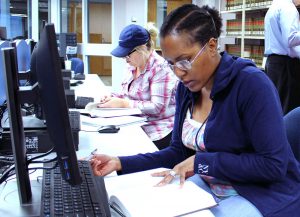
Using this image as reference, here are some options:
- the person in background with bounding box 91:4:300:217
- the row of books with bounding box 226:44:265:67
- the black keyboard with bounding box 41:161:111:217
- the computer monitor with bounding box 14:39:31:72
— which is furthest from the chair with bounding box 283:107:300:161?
the row of books with bounding box 226:44:265:67

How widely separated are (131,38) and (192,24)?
114cm

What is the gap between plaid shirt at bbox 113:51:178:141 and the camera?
2.24 m

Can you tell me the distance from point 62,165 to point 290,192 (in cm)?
69

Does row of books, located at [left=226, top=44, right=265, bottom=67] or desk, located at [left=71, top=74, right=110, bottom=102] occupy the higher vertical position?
row of books, located at [left=226, top=44, right=265, bottom=67]

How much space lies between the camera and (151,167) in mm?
1391

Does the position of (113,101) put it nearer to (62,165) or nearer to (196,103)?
(196,103)

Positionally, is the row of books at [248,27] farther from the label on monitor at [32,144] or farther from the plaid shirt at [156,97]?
the label on monitor at [32,144]

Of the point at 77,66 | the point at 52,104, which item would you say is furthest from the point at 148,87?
the point at 77,66

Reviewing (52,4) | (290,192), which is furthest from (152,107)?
(52,4)

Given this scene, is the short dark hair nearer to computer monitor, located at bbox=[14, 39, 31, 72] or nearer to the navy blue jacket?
the navy blue jacket

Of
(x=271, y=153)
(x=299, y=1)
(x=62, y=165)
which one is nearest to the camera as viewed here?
(x=62, y=165)

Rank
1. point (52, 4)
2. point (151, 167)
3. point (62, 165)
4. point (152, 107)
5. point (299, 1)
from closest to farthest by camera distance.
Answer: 1. point (62, 165)
2. point (151, 167)
3. point (152, 107)
4. point (299, 1)
5. point (52, 4)

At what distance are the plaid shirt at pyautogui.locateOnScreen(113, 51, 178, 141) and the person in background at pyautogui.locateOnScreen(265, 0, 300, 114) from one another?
6.34ft

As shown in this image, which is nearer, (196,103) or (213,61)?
(213,61)
